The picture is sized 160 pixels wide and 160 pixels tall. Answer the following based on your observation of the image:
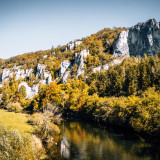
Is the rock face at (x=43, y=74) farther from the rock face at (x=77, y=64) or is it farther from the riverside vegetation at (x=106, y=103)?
the riverside vegetation at (x=106, y=103)

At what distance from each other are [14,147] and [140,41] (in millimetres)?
144907

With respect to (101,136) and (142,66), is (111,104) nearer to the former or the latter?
(101,136)

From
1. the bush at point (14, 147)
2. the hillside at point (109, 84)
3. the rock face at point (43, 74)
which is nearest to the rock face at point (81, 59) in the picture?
the hillside at point (109, 84)

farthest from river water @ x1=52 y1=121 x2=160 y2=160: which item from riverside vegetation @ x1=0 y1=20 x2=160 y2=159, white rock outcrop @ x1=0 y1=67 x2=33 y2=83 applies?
white rock outcrop @ x1=0 y1=67 x2=33 y2=83

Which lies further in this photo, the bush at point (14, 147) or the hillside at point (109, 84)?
the hillside at point (109, 84)

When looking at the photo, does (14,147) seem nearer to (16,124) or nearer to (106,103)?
(16,124)

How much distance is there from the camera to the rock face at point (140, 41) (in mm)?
130250

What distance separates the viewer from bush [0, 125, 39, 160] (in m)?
16.8

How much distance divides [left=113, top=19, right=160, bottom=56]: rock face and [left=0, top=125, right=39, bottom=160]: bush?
135m

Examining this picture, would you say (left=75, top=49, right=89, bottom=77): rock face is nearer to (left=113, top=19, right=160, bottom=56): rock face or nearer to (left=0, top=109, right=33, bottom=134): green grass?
(left=113, top=19, right=160, bottom=56): rock face

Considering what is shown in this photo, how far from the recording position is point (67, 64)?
168m

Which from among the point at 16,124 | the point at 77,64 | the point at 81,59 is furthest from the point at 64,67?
the point at 16,124

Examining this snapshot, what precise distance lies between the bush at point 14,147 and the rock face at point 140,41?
135 metres

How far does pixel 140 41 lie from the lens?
140125 millimetres
